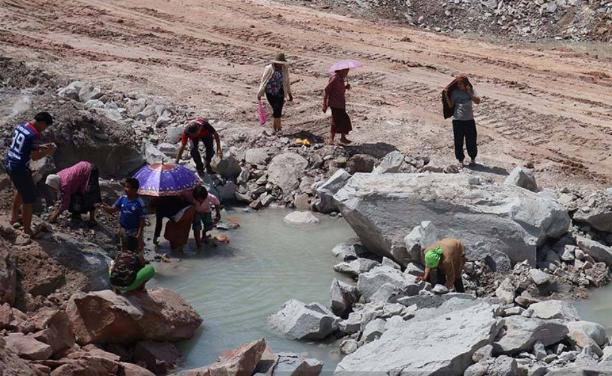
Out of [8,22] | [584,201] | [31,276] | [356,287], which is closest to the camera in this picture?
[31,276]

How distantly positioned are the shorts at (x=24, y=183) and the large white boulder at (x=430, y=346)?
356 centimetres

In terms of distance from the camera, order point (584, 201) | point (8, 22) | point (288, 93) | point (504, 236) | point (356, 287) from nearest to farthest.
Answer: point (356, 287), point (504, 236), point (584, 201), point (288, 93), point (8, 22)

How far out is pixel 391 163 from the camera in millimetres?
13273

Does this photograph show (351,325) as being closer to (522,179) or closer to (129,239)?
(129,239)

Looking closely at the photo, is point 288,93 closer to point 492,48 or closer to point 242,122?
point 242,122

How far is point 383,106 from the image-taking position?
16.4m

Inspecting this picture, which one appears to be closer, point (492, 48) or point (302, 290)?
point (302, 290)

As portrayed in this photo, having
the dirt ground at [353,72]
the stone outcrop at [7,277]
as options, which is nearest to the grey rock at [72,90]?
the dirt ground at [353,72]

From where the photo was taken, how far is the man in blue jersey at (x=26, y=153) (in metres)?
9.76

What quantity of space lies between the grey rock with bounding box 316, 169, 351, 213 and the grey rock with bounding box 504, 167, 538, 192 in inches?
80.2

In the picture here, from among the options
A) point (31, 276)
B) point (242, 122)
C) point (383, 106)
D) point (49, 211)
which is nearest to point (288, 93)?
point (242, 122)

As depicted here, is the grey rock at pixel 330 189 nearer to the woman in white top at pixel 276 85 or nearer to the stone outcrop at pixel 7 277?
the woman in white top at pixel 276 85

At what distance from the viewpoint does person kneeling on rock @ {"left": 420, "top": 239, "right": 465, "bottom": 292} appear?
1028cm

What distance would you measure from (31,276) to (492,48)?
13.0 meters
